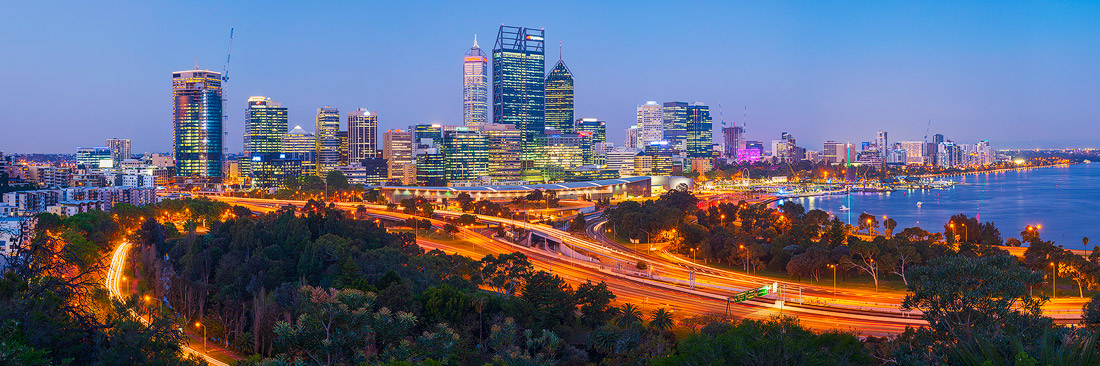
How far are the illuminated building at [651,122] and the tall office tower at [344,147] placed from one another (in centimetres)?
6847

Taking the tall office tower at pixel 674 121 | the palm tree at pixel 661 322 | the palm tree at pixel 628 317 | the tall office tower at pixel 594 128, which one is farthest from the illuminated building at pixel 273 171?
the tall office tower at pixel 674 121

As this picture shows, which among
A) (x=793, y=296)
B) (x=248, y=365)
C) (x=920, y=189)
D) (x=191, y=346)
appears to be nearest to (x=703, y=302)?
(x=793, y=296)

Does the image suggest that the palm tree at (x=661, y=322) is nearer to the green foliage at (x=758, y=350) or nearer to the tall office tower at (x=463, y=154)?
the green foliage at (x=758, y=350)

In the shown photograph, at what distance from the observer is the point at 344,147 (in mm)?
125500

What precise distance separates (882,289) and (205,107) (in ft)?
329

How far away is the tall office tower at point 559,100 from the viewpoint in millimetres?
120438

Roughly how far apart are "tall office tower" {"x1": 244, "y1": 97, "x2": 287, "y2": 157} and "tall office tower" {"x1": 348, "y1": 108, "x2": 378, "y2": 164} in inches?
458

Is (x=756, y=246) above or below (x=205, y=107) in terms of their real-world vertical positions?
below

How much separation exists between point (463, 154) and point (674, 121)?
8783cm

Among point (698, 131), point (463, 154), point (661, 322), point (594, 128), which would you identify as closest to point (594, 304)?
point (661, 322)

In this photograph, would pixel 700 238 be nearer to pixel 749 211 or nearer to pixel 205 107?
pixel 749 211

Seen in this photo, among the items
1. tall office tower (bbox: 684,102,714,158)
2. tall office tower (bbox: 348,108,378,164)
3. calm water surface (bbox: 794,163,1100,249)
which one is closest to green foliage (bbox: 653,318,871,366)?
calm water surface (bbox: 794,163,1100,249)

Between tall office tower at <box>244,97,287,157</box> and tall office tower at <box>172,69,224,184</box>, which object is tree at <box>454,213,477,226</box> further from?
tall office tower at <box>244,97,287,157</box>

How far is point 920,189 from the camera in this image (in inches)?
4072
